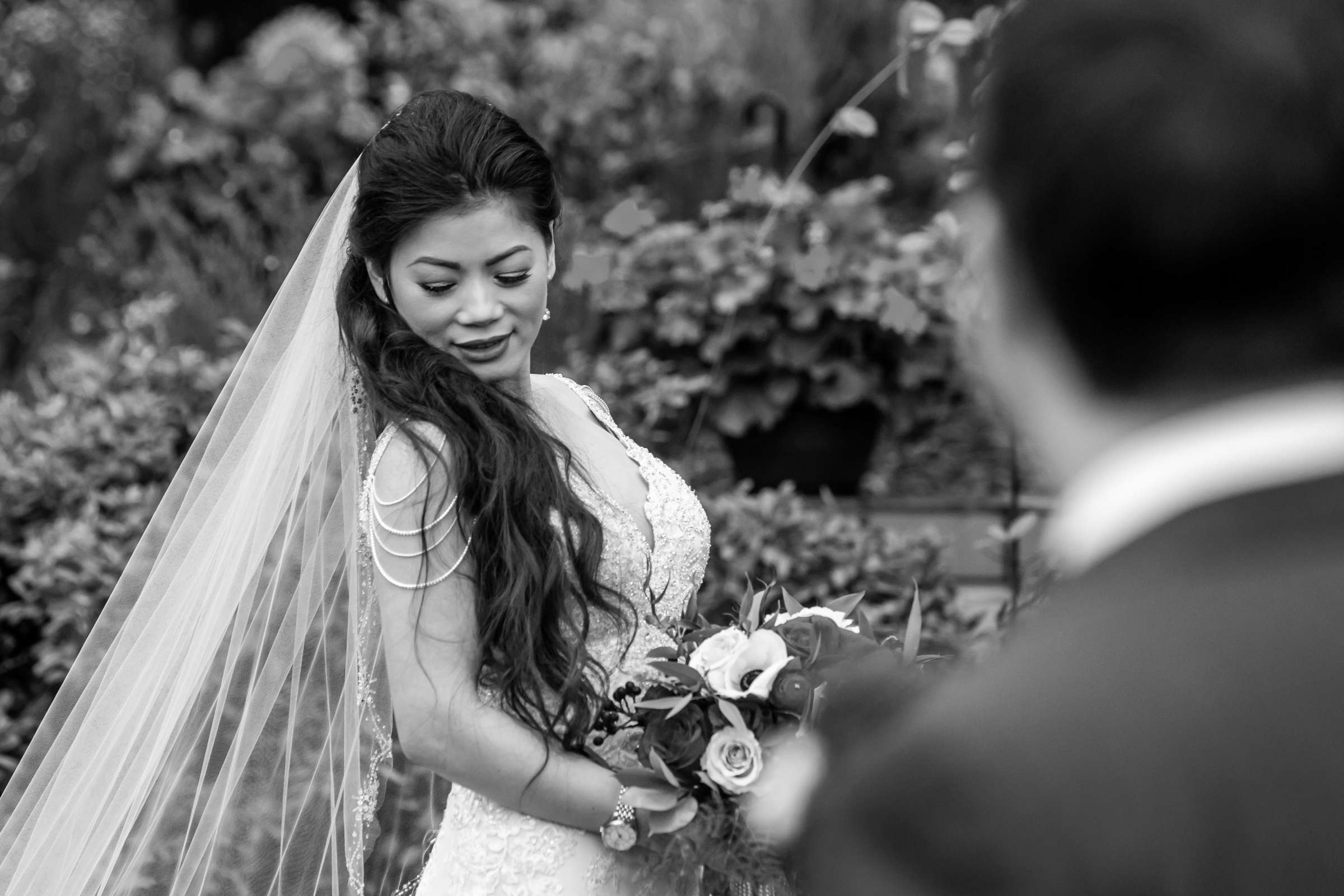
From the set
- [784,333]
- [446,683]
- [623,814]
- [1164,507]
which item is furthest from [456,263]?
[784,333]

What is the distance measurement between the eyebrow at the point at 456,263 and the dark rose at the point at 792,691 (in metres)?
0.78

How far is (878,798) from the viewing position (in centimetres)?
70

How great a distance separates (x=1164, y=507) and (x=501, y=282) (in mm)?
1740

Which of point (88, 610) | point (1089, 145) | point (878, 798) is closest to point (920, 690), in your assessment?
point (878, 798)

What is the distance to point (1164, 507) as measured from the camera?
710 millimetres

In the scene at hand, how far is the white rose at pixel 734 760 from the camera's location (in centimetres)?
201

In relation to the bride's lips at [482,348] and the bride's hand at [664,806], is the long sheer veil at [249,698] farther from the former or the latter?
the bride's hand at [664,806]

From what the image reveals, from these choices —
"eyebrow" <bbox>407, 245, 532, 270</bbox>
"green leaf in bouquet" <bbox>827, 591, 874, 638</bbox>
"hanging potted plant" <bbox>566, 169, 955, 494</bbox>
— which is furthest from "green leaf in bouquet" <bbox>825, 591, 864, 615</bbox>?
"hanging potted plant" <bbox>566, 169, 955, 494</bbox>

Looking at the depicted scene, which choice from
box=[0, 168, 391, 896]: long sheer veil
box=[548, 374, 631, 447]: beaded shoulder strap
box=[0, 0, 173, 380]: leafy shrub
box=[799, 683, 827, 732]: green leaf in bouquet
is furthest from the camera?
box=[0, 0, 173, 380]: leafy shrub

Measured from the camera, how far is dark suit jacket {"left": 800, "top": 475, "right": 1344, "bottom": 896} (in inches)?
25.8

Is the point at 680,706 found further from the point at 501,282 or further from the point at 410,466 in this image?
the point at 501,282

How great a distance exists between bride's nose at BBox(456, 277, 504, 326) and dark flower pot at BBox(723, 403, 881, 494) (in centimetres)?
281

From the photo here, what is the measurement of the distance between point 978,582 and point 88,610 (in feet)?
8.86

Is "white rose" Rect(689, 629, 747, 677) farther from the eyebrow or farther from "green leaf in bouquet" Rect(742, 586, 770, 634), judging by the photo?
the eyebrow
